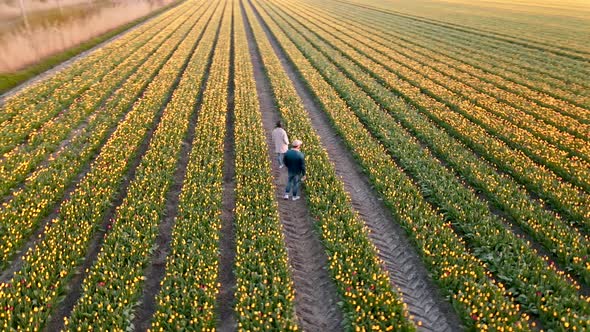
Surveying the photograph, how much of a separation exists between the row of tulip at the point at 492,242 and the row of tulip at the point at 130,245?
9552 millimetres

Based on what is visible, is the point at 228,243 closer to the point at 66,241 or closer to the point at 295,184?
the point at 295,184

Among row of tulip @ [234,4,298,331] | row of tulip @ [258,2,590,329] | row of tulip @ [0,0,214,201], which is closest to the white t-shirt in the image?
row of tulip @ [234,4,298,331]

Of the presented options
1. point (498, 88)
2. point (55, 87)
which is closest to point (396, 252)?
point (498, 88)

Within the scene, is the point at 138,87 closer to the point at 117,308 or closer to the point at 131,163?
the point at 131,163

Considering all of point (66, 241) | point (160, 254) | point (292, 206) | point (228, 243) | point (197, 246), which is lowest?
point (292, 206)

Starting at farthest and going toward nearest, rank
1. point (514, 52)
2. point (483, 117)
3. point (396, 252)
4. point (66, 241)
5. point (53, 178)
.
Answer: point (514, 52), point (483, 117), point (53, 178), point (396, 252), point (66, 241)

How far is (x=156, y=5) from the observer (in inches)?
3374

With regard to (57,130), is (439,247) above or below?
below

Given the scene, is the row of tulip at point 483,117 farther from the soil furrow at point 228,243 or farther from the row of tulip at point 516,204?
the soil furrow at point 228,243

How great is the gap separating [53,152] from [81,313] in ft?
36.4

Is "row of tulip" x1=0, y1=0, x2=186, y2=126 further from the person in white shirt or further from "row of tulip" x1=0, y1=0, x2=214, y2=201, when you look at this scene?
the person in white shirt

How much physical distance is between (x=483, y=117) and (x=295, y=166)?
13.8 m

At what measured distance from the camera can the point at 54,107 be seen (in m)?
21.4

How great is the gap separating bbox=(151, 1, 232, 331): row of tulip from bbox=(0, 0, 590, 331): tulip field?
0.21ft
